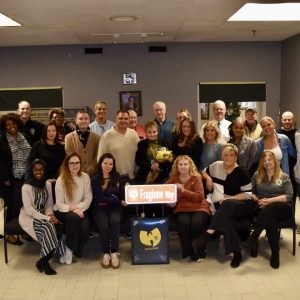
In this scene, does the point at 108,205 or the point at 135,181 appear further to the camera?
the point at 135,181

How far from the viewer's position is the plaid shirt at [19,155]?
429cm

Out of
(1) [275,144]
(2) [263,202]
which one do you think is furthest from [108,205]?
(1) [275,144]

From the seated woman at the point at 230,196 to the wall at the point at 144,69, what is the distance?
13.1ft

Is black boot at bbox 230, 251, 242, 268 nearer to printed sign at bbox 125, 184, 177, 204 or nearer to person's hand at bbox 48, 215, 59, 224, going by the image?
printed sign at bbox 125, 184, 177, 204

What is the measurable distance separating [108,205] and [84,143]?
0.82m

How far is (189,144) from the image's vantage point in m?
4.25

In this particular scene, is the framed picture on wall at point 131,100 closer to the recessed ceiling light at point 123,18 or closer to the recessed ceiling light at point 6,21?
the recessed ceiling light at point 123,18

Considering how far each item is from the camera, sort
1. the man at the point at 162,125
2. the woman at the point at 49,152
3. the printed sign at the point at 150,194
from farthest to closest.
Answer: the man at the point at 162,125 → the woman at the point at 49,152 → the printed sign at the point at 150,194

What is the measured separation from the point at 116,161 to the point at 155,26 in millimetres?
2560

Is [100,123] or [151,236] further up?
[100,123]

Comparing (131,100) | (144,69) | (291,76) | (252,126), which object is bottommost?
(252,126)

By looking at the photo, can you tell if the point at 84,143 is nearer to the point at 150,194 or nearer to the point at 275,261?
the point at 150,194

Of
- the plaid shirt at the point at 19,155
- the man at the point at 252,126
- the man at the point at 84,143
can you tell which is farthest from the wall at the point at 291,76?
the plaid shirt at the point at 19,155

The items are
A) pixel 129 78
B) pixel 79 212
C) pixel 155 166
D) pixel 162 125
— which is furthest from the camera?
pixel 129 78
